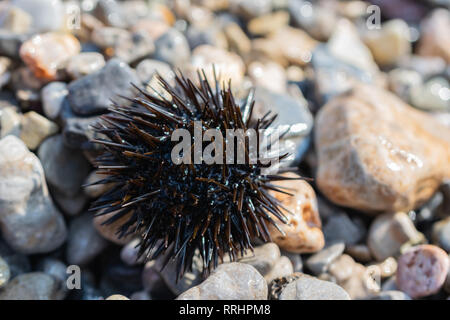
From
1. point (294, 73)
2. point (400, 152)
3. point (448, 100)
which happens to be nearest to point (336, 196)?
point (400, 152)

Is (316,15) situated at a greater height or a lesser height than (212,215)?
greater

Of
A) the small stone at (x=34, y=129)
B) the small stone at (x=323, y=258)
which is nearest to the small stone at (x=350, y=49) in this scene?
the small stone at (x=323, y=258)

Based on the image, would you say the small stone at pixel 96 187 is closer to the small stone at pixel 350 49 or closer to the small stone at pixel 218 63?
the small stone at pixel 218 63

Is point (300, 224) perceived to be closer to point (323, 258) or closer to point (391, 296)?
point (323, 258)

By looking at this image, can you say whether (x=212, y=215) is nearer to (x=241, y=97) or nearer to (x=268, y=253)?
(x=268, y=253)

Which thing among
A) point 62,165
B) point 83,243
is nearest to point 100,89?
point 62,165

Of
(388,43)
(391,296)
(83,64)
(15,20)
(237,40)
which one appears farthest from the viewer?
(388,43)
